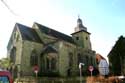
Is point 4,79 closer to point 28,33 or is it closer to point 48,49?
point 48,49

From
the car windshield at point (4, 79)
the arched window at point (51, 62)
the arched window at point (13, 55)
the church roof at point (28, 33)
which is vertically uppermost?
the church roof at point (28, 33)

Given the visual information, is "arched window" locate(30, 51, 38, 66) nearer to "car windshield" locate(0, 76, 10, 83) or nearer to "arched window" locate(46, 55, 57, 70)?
"arched window" locate(46, 55, 57, 70)

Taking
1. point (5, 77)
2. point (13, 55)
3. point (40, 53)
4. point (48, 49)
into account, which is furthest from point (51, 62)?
point (5, 77)

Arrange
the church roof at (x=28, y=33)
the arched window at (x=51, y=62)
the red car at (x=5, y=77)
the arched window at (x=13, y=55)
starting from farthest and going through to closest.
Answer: the arched window at (x=13, y=55)
the church roof at (x=28, y=33)
the arched window at (x=51, y=62)
the red car at (x=5, y=77)

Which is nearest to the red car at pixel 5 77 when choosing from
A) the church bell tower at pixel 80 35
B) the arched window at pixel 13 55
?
the arched window at pixel 13 55

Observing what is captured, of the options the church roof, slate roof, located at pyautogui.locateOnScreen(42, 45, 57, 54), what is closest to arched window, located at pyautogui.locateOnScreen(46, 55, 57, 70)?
slate roof, located at pyautogui.locateOnScreen(42, 45, 57, 54)

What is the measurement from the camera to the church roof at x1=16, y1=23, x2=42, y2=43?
36.3m

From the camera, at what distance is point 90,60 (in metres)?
48.7

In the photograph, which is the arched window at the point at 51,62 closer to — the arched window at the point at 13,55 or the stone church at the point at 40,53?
the stone church at the point at 40,53

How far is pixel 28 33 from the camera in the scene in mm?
38250

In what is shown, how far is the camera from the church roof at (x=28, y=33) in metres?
36.3

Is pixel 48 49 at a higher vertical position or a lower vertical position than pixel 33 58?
higher

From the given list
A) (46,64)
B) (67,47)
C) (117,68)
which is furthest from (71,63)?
(117,68)

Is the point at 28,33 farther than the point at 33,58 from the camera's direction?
Yes
